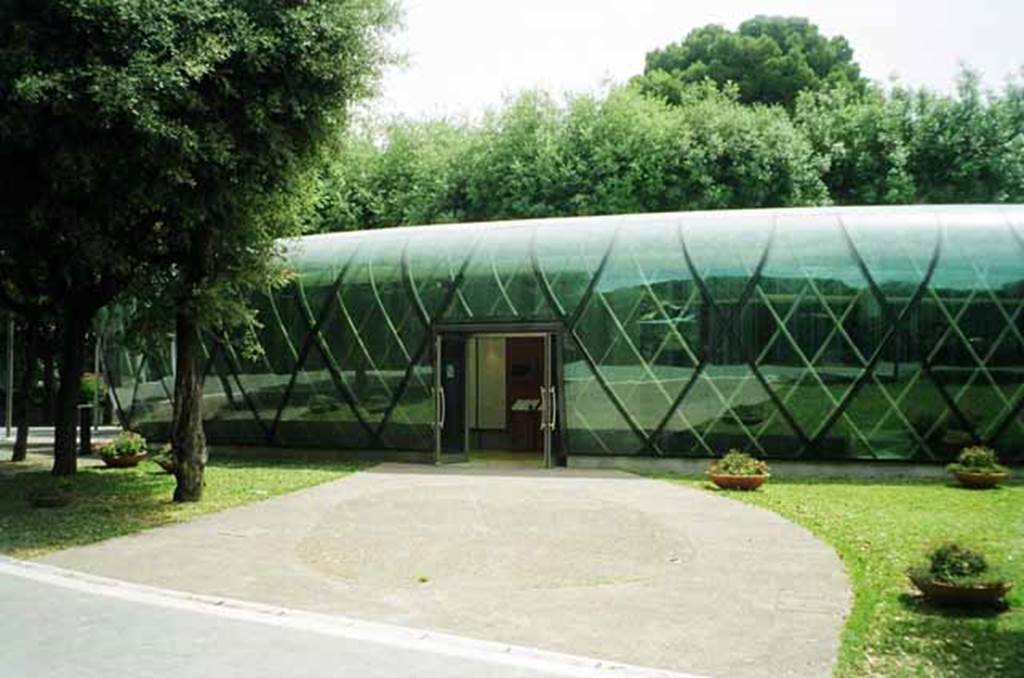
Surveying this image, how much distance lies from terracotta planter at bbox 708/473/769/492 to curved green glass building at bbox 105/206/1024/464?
2.12 meters

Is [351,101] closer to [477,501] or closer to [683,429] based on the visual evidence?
[477,501]

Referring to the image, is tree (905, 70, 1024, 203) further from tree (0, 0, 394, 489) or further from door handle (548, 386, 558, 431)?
tree (0, 0, 394, 489)

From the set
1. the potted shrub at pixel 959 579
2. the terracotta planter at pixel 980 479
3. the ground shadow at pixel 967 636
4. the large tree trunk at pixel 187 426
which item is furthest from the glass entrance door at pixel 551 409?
the potted shrub at pixel 959 579

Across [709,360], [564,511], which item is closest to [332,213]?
[709,360]

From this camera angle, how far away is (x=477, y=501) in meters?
13.3

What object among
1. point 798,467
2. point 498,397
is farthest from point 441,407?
point 798,467

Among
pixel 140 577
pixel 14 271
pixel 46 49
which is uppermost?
pixel 46 49

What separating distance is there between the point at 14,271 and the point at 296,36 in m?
8.09

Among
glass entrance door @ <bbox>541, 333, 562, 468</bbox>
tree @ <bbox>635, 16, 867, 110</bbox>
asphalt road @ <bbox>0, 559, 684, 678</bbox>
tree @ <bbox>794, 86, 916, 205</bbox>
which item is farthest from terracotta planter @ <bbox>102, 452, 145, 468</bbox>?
tree @ <bbox>635, 16, 867, 110</bbox>

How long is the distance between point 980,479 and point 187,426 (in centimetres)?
1329

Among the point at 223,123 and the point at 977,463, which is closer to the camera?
the point at 223,123

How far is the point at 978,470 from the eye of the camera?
14305mm

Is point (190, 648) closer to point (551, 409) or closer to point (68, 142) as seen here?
point (68, 142)

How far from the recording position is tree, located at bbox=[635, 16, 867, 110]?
39.6 meters
